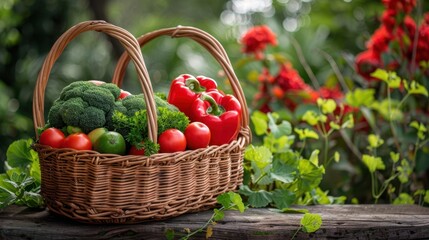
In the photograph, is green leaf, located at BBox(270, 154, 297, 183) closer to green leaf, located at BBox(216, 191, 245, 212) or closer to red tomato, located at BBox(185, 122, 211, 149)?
green leaf, located at BBox(216, 191, 245, 212)

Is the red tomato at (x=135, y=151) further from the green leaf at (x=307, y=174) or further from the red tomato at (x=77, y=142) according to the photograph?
the green leaf at (x=307, y=174)

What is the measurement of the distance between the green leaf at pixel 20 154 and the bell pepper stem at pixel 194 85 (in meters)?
0.62

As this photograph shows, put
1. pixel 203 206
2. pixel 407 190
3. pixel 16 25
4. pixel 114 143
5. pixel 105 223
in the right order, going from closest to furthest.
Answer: pixel 114 143 → pixel 105 223 → pixel 203 206 → pixel 407 190 → pixel 16 25

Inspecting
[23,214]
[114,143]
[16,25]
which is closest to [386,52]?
[114,143]

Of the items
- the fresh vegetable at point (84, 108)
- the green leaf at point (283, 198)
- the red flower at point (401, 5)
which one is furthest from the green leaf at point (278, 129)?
the red flower at point (401, 5)

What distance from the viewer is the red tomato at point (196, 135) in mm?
1755

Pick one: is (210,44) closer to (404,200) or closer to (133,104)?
(133,104)

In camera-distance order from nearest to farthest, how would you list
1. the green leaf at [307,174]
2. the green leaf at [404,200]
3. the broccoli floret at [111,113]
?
the broccoli floret at [111,113], the green leaf at [307,174], the green leaf at [404,200]

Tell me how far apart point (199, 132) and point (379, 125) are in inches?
67.5

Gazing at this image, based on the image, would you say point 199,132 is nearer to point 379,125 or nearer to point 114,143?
point 114,143

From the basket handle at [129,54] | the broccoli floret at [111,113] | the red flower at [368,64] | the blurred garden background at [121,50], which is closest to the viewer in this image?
the basket handle at [129,54]

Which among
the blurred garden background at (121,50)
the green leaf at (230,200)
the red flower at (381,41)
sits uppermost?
the red flower at (381,41)

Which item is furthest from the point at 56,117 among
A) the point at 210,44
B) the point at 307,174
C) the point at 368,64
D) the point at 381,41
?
the point at 381,41

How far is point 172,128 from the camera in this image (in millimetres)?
1735
